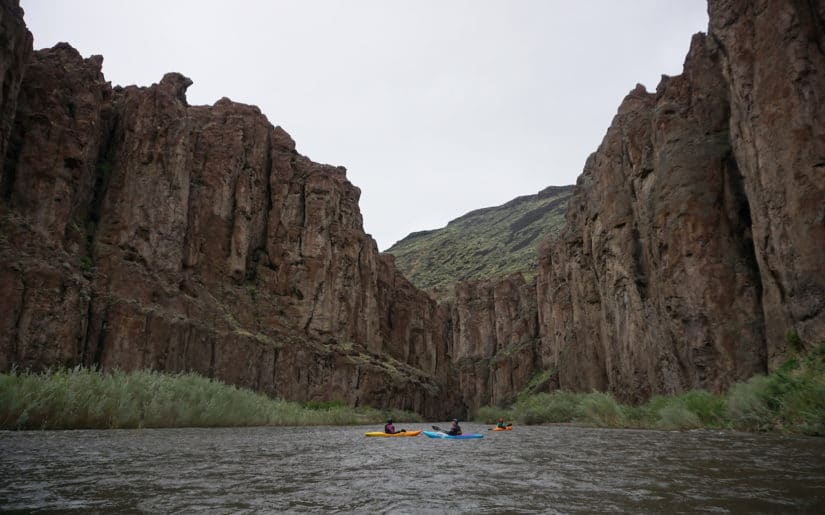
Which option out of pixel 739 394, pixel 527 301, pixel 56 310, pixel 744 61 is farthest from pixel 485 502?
pixel 527 301

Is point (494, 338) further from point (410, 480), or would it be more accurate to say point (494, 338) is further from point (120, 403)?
point (410, 480)

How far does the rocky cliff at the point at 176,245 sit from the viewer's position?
32.7 m

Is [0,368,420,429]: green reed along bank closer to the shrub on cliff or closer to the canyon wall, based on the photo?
the shrub on cliff

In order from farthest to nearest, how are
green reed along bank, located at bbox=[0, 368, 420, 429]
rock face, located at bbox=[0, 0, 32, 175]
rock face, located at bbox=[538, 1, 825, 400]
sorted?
rock face, located at bbox=[0, 0, 32, 175] → rock face, located at bbox=[538, 1, 825, 400] → green reed along bank, located at bbox=[0, 368, 420, 429]

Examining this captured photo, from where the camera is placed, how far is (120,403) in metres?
21.7

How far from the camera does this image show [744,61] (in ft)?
86.4

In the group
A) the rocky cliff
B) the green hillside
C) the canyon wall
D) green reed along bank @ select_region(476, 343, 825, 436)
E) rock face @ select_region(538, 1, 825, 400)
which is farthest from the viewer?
the green hillside

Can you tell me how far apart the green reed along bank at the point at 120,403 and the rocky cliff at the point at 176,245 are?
26.5 feet

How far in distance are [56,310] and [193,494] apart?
29527 mm

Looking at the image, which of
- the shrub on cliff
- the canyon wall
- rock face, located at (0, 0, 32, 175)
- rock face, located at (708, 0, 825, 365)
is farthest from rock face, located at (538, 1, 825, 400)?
the canyon wall

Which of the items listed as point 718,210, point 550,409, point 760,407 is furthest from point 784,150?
point 550,409

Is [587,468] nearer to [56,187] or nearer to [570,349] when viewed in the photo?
[56,187]

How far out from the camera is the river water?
6695 millimetres

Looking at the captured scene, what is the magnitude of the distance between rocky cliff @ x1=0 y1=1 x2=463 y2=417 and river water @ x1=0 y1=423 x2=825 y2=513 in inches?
886
